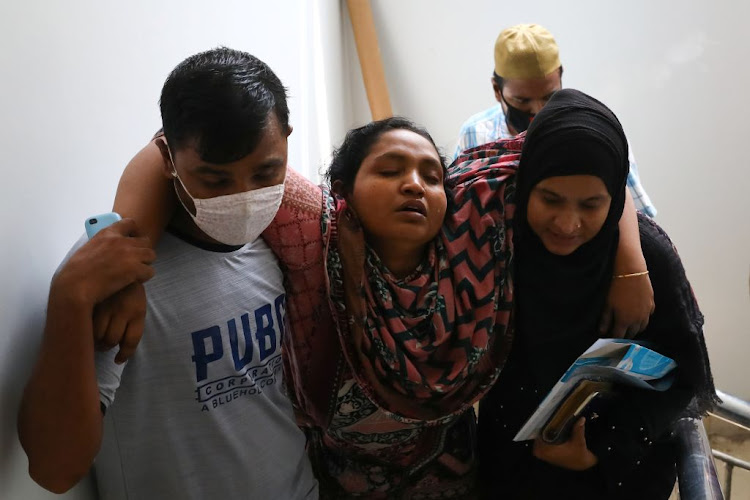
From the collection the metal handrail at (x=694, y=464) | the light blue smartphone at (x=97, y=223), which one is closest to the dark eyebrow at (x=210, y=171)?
the light blue smartphone at (x=97, y=223)

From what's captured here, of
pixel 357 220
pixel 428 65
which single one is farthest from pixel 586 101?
pixel 428 65

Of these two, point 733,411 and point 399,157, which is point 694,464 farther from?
point 399,157

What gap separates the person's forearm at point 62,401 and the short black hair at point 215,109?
0.29m

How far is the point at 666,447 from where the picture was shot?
4.62 feet

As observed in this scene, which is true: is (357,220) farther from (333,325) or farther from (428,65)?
(428,65)

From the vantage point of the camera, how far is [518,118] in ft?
7.37

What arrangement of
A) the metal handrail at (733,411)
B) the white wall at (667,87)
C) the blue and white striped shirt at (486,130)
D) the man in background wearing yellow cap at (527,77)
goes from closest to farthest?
the metal handrail at (733,411)
the man in background wearing yellow cap at (527,77)
the blue and white striped shirt at (486,130)
the white wall at (667,87)

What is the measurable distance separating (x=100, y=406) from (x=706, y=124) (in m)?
2.94

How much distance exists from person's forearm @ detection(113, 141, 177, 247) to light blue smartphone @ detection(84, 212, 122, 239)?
5 cm

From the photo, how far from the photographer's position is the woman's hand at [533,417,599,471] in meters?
1.32

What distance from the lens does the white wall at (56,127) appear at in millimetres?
877

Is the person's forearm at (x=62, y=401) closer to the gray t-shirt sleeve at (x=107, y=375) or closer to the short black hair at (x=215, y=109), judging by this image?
the gray t-shirt sleeve at (x=107, y=375)

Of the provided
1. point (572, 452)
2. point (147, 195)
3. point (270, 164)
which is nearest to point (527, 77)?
point (572, 452)

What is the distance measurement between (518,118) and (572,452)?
1.28 meters
